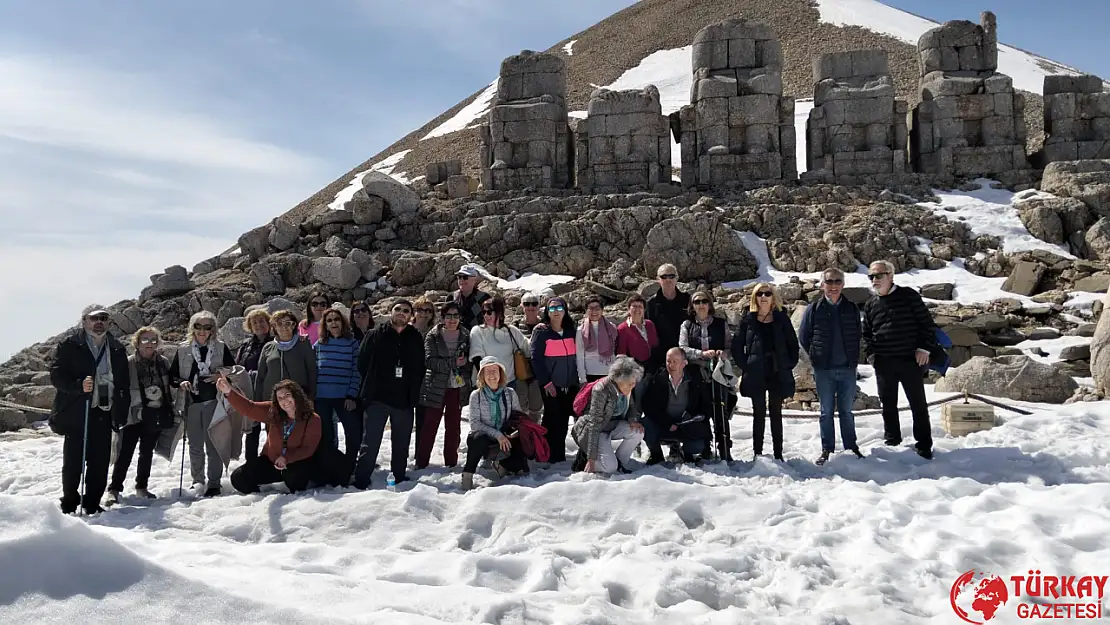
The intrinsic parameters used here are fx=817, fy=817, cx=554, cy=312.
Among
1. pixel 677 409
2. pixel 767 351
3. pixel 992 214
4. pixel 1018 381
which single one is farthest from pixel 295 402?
pixel 992 214

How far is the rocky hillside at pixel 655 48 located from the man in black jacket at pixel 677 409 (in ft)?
145

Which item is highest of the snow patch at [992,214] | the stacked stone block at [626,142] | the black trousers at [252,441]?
the stacked stone block at [626,142]

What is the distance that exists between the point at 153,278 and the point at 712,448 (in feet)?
44.3

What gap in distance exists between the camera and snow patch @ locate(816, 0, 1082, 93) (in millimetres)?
58844

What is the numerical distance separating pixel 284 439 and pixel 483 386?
1543 mm

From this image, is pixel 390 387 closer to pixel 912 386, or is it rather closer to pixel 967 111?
pixel 912 386

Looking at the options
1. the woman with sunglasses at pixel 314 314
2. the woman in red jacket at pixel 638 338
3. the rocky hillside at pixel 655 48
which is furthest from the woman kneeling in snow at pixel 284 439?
the rocky hillside at pixel 655 48

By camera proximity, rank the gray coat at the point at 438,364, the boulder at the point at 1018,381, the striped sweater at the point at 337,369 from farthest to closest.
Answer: the boulder at the point at 1018,381 < the gray coat at the point at 438,364 < the striped sweater at the point at 337,369

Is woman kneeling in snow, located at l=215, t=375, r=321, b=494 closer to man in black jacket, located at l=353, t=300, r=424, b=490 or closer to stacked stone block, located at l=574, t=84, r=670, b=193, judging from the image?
man in black jacket, located at l=353, t=300, r=424, b=490

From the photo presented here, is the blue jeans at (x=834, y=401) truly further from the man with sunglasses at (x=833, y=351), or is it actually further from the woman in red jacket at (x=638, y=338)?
the woman in red jacket at (x=638, y=338)

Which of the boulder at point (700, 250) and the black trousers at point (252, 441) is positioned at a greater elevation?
the boulder at point (700, 250)

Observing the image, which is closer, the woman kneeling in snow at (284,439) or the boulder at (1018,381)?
the woman kneeling in snow at (284,439)

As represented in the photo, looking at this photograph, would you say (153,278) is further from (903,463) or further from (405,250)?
→ (903,463)

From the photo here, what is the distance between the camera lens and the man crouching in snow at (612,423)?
6164mm
